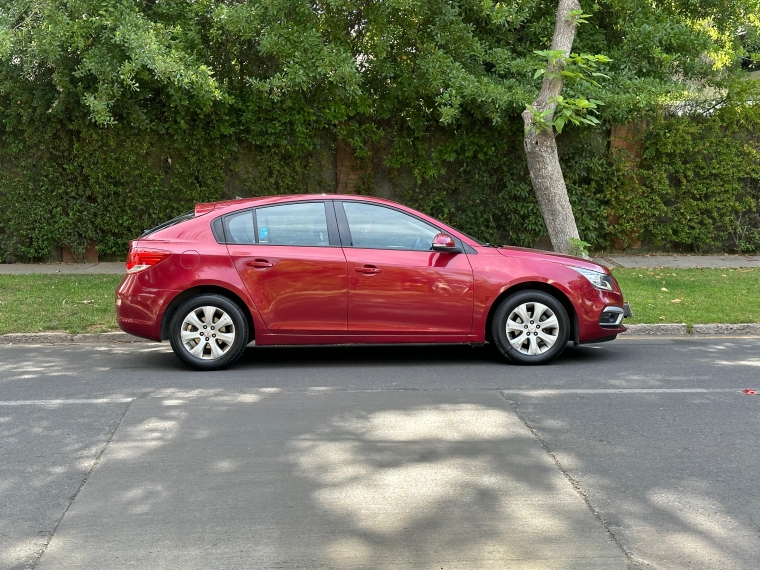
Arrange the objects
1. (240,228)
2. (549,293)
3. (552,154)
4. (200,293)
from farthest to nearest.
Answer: (552,154), (549,293), (240,228), (200,293)

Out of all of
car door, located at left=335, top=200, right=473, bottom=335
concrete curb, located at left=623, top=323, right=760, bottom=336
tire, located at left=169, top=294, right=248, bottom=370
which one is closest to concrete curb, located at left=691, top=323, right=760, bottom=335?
concrete curb, located at left=623, top=323, right=760, bottom=336

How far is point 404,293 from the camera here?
7.93m

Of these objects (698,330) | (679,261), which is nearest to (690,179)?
(679,261)

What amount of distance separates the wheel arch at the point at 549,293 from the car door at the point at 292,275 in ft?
4.52

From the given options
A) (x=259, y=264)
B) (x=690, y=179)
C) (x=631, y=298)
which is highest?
(x=690, y=179)

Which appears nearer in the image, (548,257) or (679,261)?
(548,257)

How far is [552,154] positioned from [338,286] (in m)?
5.23

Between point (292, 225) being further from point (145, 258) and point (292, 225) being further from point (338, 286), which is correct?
point (145, 258)

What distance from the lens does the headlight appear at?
822cm

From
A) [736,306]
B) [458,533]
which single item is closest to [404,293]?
[458,533]

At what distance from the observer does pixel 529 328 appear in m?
8.09

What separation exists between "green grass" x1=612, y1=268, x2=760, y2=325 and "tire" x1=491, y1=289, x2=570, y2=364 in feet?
7.67

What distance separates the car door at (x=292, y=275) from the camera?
7.90m

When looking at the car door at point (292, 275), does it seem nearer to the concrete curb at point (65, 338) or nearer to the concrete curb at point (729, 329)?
the concrete curb at point (65, 338)
